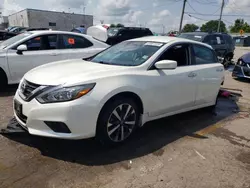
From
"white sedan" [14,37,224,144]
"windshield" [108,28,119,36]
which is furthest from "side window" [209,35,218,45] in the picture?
"white sedan" [14,37,224,144]

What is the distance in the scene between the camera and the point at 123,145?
3676 millimetres

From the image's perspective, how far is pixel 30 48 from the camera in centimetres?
645

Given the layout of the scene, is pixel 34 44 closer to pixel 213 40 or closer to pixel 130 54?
pixel 130 54

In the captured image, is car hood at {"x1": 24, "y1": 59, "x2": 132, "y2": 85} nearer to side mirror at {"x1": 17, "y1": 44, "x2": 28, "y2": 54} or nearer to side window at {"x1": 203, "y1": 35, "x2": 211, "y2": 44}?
side mirror at {"x1": 17, "y1": 44, "x2": 28, "y2": 54}

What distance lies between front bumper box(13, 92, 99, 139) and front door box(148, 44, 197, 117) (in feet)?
3.38

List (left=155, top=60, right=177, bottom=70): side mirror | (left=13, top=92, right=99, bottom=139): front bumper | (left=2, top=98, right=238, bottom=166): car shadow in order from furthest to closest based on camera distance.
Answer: (left=155, top=60, right=177, bottom=70): side mirror → (left=2, top=98, right=238, bottom=166): car shadow → (left=13, top=92, right=99, bottom=139): front bumper

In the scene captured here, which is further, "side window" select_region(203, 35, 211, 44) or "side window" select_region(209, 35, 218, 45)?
"side window" select_region(209, 35, 218, 45)

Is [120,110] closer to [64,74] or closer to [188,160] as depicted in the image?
[64,74]

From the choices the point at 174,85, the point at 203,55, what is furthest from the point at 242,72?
the point at 174,85

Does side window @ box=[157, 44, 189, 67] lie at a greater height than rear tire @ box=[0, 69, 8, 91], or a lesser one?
greater

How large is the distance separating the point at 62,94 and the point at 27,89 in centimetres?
63

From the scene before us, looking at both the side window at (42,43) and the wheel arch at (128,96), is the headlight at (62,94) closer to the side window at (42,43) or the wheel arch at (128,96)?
the wheel arch at (128,96)

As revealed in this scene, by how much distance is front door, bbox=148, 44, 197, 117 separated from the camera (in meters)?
3.84

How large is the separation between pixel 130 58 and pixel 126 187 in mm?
2051
